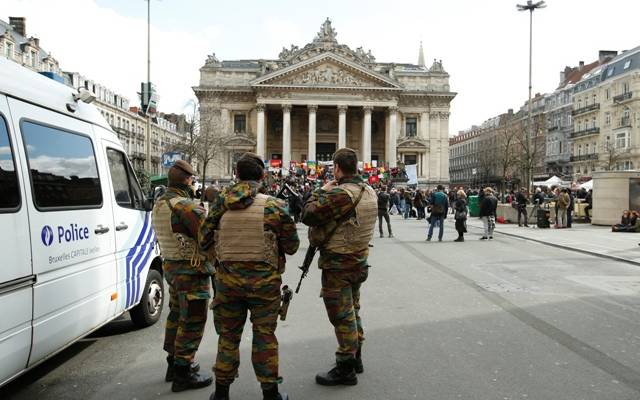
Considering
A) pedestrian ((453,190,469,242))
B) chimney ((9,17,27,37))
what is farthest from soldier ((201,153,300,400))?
chimney ((9,17,27,37))

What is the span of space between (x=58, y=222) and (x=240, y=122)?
60.1m

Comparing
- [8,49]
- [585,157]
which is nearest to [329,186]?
[8,49]

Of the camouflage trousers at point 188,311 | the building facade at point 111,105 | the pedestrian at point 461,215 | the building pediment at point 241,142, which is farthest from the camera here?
the building pediment at point 241,142

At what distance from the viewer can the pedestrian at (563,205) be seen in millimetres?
21347

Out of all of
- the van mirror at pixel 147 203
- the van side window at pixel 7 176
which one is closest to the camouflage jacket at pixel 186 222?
the van side window at pixel 7 176

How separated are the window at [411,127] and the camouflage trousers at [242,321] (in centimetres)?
6330

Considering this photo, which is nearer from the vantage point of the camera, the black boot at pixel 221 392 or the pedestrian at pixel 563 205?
the black boot at pixel 221 392

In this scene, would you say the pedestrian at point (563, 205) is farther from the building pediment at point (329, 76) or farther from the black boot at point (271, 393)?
the building pediment at point (329, 76)

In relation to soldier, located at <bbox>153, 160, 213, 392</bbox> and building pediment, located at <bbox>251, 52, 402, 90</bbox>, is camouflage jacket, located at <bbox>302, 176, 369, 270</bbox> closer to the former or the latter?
soldier, located at <bbox>153, 160, 213, 392</bbox>

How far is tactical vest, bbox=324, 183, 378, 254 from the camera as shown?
442cm

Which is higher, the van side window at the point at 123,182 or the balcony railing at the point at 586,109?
the balcony railing at the point at 586,109

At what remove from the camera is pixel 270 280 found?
384 centimetres

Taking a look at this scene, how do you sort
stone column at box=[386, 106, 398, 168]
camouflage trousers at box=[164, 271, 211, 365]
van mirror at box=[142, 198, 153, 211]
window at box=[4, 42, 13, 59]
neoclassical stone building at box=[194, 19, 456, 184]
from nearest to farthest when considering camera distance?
camouflage trousers at box=[164, 271, 211, 365]
van mirror at box=[142, 198, 153, 211]
window at box=[4, 42, 13, 59]
neoclassical stone building at box=[194, 19, 456, 184]
stone column at box=[386, 106, 398, 168]

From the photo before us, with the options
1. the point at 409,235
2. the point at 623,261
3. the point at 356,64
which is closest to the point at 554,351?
the point at 623,261
